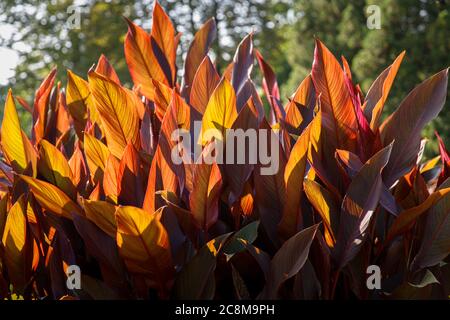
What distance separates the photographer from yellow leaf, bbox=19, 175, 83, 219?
77.4 inches

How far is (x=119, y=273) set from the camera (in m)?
2.02

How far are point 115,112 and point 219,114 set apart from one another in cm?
40

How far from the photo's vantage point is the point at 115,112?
2.15m

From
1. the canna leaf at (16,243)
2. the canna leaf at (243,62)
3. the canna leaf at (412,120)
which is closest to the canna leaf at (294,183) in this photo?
the canna leaf at (412,120)

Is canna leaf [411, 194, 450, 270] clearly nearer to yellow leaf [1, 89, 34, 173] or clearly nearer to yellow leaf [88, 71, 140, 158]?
yellow leaf [88, 71, 140, 158]

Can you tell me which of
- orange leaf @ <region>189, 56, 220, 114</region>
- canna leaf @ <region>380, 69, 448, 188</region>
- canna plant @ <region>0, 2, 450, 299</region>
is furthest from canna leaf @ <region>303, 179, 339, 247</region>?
orange leaf @ <region>189, 56, 220, 114</region>

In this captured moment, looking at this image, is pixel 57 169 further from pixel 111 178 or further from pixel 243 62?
pixel 243 62

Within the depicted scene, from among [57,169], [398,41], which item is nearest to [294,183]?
[57,169]

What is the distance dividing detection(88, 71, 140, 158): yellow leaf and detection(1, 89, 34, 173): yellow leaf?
0.31 metres

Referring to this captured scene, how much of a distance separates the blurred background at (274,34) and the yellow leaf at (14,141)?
10059 mm

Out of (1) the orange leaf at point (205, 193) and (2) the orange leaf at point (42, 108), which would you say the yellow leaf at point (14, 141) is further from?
(1) the orange leaf at point (205, 193)
